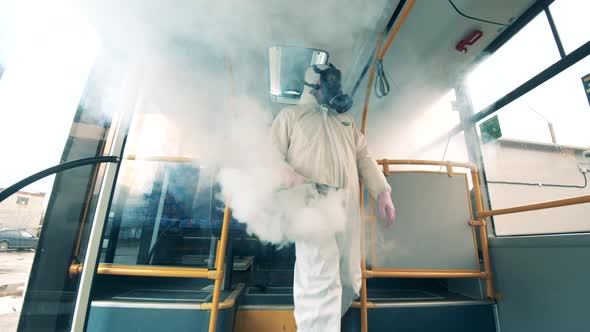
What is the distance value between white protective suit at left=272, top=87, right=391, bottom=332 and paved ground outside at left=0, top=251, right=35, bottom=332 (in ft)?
3.17

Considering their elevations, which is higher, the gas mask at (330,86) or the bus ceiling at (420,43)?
A: the bus ceiling at (420,43)

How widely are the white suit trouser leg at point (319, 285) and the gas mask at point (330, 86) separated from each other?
1.97 feet

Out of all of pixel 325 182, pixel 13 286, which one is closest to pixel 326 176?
pixel 325 182

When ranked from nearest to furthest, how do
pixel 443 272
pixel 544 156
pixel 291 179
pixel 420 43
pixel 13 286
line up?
pixel 13 286 → pixel 291 179 → pixel 443 272 → pixel 544 156 → pixel 420 43

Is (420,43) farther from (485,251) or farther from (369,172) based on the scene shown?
(485,251)

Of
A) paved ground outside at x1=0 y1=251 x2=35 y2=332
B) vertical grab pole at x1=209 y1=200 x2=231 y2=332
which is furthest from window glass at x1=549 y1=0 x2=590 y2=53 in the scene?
paved ground outside at x1=0 y1=251 x2=35 y2=332

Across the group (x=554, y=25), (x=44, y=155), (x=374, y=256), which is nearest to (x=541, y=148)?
(x=554, y=25)

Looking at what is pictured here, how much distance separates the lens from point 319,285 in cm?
102

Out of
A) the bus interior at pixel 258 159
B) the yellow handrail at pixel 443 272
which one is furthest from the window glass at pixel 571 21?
the yellow handrail at pixel 443 272

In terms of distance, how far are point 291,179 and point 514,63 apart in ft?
7.24

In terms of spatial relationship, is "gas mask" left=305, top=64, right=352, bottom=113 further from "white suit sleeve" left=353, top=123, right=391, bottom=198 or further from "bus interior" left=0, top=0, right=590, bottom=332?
"bus interior" left=0, top=0, right=590, bottom=332

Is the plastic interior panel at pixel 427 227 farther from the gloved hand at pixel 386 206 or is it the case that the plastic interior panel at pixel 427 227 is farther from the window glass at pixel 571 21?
the window glass at pixel 571 21

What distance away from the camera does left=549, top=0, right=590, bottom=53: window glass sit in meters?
1.61

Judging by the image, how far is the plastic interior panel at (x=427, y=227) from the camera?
165 cm
